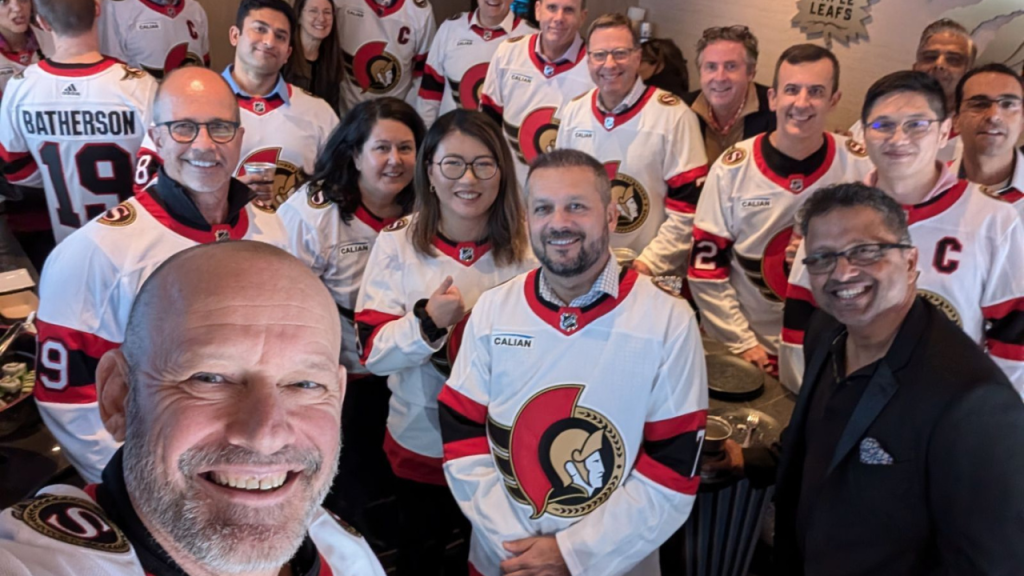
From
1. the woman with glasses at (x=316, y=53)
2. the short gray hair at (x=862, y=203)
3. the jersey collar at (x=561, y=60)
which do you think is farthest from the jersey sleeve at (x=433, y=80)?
the short gray hair at (x=862, y=203)

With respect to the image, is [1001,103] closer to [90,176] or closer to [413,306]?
[413,306]

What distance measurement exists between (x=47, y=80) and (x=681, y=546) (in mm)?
2815

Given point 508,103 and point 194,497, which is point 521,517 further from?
point 508,103

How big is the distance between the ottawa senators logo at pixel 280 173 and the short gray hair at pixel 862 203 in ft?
6.93

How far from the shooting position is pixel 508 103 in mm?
4223

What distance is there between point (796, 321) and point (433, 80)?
10.3 ft

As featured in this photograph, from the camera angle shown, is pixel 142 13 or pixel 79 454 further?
pixel 142 13

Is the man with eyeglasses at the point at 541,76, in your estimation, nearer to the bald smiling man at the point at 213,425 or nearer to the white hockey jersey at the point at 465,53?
the white hockey jersey at the point at 465,53

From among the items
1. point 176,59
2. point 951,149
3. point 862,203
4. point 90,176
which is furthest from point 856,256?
point 176,59

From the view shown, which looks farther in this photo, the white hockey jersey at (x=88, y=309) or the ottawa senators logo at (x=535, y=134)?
the ottawa senators logo at (x=535, y=134)

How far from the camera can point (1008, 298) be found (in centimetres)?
230

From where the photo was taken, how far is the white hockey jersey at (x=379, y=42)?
16.0 feet

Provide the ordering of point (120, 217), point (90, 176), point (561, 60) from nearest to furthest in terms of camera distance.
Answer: point (120, 217), point (90, 176), point (561, 60)

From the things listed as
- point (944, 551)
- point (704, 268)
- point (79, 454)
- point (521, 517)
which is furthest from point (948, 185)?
point (79, 454)
